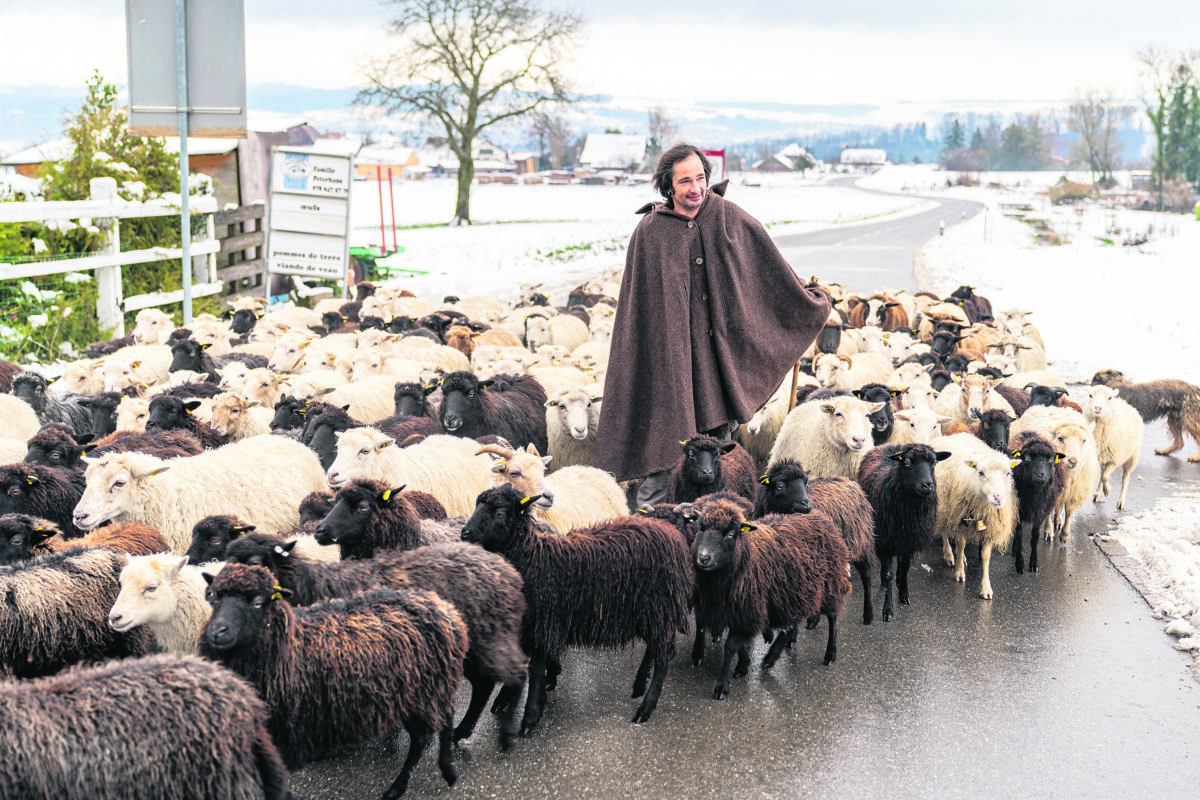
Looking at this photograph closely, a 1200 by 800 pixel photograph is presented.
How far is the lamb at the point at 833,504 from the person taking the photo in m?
5.76

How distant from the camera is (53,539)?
4902mm

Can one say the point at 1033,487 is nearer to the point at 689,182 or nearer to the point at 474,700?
the point at 689,182

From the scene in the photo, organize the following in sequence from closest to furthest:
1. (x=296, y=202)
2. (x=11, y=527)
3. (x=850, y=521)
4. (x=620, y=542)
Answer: (x=11, y=527) → (x=620, y=542) → (x=850, y=521) → (x=296, y=202)

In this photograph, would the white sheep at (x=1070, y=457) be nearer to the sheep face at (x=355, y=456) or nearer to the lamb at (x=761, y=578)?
the lamb at (x=761, y=578)

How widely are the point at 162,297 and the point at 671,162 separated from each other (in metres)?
9.25

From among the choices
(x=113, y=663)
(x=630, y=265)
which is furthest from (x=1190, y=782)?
(x=113, y=663)

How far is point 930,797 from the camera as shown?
400 cm

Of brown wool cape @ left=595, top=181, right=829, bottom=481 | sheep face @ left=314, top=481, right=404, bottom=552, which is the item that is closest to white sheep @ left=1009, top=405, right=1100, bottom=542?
brown wool cape @ left=595, top=181, right=829, bottom=481

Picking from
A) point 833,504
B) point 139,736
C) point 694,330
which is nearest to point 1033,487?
point 833,504

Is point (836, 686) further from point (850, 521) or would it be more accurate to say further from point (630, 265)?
point (630, 265)

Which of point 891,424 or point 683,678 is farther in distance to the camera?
point 891,424

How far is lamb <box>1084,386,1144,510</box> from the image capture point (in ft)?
28.1

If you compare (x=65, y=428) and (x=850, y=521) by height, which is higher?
(x=65, y=428)

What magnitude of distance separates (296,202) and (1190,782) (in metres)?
14.3
